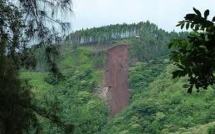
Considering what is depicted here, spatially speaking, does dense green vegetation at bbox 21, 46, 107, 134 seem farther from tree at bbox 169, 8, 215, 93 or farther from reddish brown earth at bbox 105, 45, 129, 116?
tree at bbox 169, 8, 215, 93

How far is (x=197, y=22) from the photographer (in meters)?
4.45

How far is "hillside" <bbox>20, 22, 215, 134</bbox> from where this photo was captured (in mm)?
119688

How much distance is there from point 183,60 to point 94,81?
5658 inches

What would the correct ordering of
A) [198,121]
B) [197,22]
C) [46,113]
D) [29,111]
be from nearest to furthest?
[197,22] < [29,111] < [46,113] < [198,121]

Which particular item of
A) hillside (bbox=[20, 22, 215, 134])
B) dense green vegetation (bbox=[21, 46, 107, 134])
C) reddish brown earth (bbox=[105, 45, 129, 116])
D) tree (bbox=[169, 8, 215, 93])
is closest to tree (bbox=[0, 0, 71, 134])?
tree (bbox=[169, 8, 215, 93])

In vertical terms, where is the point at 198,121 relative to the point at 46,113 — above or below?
below

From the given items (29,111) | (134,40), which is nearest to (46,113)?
(29,111)

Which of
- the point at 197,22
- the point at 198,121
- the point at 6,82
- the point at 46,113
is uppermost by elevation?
the point at 197,22

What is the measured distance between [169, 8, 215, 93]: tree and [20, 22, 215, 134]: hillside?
92.1 m

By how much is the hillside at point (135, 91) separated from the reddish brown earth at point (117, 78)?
1.64 m

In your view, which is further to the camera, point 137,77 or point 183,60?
point 137,77

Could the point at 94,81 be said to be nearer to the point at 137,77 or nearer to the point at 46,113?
the point at 137,77

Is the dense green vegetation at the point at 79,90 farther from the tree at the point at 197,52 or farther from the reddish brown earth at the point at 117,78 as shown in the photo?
the tree at the point at 197,52

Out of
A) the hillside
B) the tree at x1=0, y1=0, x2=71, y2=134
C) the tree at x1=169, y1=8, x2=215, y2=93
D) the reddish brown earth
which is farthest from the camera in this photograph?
the reddish brown earth
